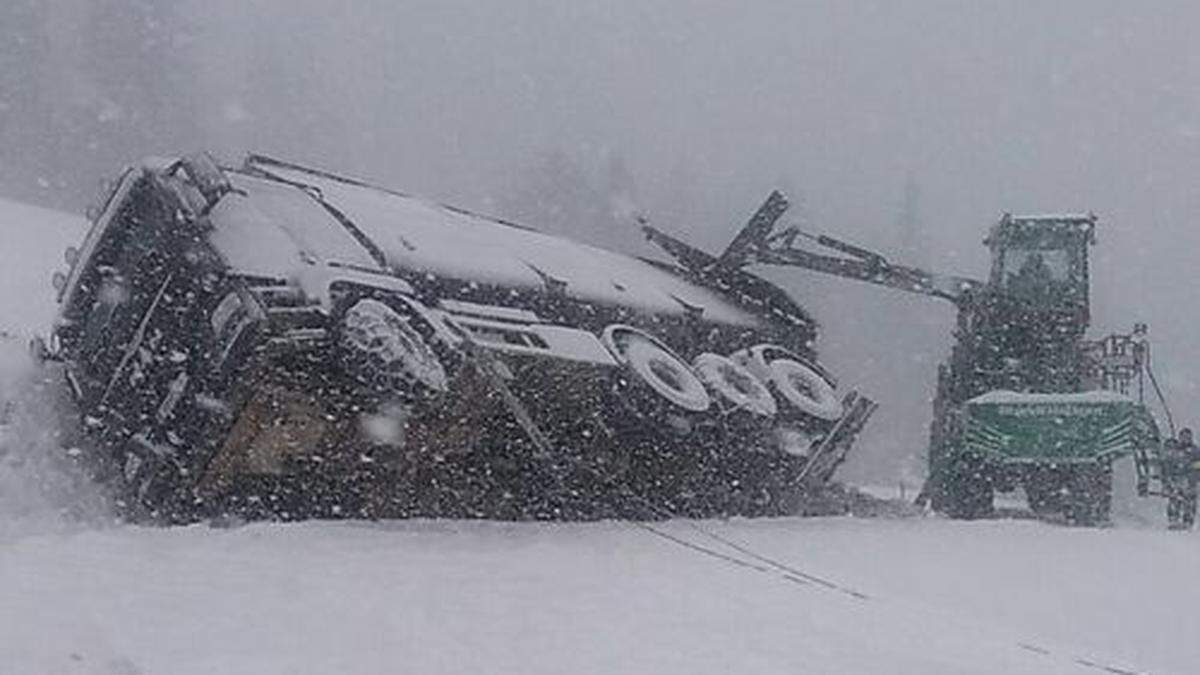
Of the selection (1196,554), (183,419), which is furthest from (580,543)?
(1196,554)

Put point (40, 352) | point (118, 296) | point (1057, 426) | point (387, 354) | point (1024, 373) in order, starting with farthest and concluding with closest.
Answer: point (1024, 373) < point (1057, 426) < point (40, 352) < point (118, 296) < point (387, 354)

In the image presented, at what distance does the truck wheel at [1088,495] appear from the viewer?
550 inches

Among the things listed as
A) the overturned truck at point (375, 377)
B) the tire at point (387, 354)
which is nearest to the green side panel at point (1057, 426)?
the overturned truck at point (375, 377)

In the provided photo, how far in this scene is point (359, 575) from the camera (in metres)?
6.00

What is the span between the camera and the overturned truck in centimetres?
734

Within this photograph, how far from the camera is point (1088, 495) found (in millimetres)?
14016

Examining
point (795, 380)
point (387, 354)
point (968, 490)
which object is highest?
point (968, 490)

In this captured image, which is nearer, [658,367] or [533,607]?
[533,607]

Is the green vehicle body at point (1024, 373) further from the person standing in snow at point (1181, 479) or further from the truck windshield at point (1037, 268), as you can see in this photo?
the person standing in snow at point (1181, 479)

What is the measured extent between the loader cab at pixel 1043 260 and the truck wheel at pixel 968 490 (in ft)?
7.86

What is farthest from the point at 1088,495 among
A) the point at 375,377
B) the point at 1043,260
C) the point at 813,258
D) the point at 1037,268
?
the point at 375,377

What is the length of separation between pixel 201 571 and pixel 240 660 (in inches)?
55.1

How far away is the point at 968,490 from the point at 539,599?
9.75m

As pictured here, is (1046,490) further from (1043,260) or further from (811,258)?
(811,258)
